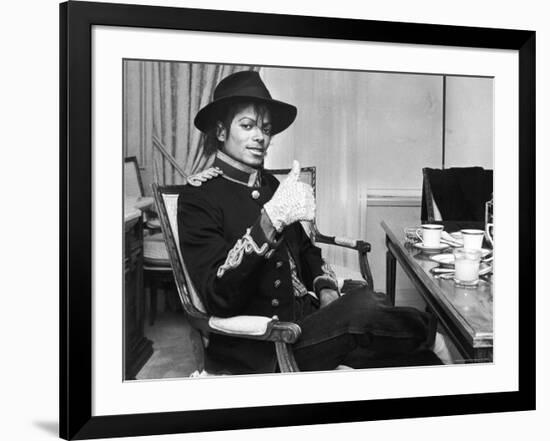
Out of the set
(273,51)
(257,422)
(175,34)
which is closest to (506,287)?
(257,422)

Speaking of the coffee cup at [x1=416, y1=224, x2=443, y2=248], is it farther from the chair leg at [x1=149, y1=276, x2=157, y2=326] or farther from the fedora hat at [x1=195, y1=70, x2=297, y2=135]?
the chair leg at [x1=149, y1=276, x2=157, y2=326]

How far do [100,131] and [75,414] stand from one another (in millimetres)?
633

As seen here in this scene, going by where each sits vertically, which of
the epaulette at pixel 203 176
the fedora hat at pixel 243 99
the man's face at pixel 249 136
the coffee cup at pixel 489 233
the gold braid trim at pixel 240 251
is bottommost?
the gold braid trim at pixel 240 251

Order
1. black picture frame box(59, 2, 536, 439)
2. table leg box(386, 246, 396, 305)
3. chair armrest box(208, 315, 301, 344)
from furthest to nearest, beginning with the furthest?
1. table leg box(386, 246, 396, 305)
2. chair armrest box(208, 315, 301, 344)
3. black picture frame box(59, 2, 536, 439)

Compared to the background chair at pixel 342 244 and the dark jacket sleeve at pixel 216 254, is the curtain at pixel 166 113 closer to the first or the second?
the dark jacket sleeve at pixel 216 254

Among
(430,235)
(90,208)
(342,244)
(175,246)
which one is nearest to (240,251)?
(175,246)

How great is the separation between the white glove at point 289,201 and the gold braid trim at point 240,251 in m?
0.07

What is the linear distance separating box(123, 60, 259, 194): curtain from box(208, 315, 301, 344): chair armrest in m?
0.35

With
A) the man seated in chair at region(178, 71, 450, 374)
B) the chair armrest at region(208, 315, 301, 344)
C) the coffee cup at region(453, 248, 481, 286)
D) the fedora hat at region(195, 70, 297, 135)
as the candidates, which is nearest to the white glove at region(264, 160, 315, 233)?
the man seated in chair at region(178, 71, 450, 374)

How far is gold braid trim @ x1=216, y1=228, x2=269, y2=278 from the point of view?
1.70 meters

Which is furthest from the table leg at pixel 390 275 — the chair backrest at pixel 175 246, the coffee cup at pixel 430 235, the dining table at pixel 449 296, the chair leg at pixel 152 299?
the chair leg at pixel 152 299

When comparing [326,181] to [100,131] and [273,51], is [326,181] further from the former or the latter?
[100,131]

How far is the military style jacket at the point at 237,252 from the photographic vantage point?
1700 mm

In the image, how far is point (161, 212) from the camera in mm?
1680
